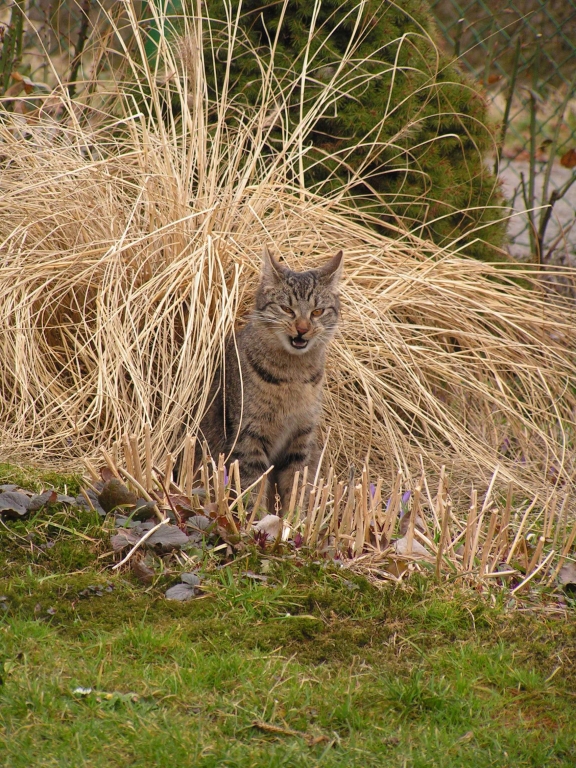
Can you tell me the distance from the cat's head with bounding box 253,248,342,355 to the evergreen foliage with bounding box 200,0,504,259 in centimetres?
113

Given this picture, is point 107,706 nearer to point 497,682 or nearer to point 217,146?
point 497,682

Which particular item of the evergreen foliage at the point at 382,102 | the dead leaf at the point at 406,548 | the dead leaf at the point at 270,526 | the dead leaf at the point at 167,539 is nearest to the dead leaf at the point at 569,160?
the evergreen foliage at the point at 382,102

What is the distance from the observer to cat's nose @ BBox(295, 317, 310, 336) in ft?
11.9

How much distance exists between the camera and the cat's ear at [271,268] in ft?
11.9

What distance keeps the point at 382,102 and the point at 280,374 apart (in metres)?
1.88

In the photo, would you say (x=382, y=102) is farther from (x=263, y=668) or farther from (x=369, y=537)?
(x=263, y=668)

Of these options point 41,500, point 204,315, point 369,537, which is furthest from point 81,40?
point 369,537

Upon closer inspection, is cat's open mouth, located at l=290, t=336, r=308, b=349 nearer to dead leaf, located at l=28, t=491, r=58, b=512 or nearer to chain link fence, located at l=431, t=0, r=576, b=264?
dead leaf, located at l=28, t=491, r=58, b=512

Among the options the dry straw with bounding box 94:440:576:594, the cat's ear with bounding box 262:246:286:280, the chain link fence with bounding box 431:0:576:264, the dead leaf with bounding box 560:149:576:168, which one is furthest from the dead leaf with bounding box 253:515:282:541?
the dead leaf with bounding box 560:149:576:168

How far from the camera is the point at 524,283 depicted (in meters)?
5.30

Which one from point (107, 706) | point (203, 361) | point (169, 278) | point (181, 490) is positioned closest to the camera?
point (107, 706)

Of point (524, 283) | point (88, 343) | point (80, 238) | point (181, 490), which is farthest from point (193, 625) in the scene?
point (524, 283)

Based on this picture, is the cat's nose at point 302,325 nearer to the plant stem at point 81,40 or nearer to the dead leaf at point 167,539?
the dead leaf at point 167,539

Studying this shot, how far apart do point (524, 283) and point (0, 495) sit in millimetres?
3417
